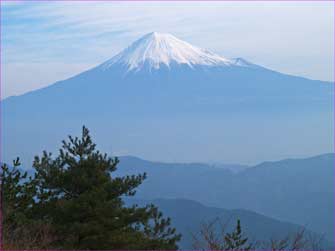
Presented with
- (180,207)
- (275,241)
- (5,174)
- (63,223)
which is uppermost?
(180,207)

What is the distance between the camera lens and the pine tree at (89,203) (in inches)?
640

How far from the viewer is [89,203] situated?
54.2 feet

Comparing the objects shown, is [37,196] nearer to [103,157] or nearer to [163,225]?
[103,157]

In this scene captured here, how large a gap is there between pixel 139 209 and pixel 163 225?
148 centimetres

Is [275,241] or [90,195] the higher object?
[90,195]

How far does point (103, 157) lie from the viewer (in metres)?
17.8

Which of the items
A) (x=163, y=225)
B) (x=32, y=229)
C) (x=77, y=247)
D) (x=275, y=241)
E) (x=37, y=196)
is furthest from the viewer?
(x=163, y=225)

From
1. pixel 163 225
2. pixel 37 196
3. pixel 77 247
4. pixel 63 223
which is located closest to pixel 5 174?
pixel 37 196

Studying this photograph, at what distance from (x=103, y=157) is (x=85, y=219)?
1.91m

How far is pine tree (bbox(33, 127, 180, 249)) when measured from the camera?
16250 mm

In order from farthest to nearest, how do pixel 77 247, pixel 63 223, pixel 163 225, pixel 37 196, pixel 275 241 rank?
1. pixel 163 225
2. pixel 37 196
3. pixel 63 223
4. pixel 77 247
5. pixel 275 241

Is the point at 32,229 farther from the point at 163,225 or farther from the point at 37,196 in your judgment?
the point at 163,225

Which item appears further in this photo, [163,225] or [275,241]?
[163,225]

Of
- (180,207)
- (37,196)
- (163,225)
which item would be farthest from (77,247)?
(180,207)
